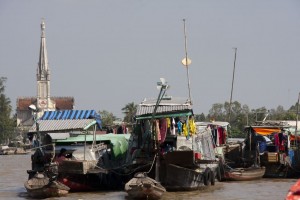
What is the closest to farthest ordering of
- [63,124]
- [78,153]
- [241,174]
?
[78,153]
[63,124]
[241,174]

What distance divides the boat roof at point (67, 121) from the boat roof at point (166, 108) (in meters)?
1.57

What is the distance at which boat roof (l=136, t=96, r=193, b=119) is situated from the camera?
764 inches

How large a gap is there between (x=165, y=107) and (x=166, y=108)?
0.09 m

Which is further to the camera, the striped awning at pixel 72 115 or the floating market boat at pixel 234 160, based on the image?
the floating market boat at pixel 234 160

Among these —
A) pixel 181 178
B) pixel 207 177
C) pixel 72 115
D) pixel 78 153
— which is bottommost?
pixel 207 177

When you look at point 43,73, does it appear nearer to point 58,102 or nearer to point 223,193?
point 58,102

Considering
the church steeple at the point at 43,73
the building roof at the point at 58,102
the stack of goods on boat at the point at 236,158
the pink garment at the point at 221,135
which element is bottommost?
the stack of goods on boat at the point at 236,158

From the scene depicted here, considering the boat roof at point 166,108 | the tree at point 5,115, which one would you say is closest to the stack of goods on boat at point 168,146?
the boat roof at point 166,108

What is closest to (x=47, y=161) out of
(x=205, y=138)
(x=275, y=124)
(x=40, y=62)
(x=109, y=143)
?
(x=109, y=143)

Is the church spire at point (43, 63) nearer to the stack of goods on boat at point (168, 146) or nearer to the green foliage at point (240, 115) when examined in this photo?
the green foliage at point (240, 115)

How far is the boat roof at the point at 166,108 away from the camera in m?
19.4

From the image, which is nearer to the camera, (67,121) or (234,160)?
(67,121)

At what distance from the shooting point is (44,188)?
1822cm

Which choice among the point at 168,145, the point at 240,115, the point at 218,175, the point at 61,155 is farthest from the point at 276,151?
the point at 240,115
